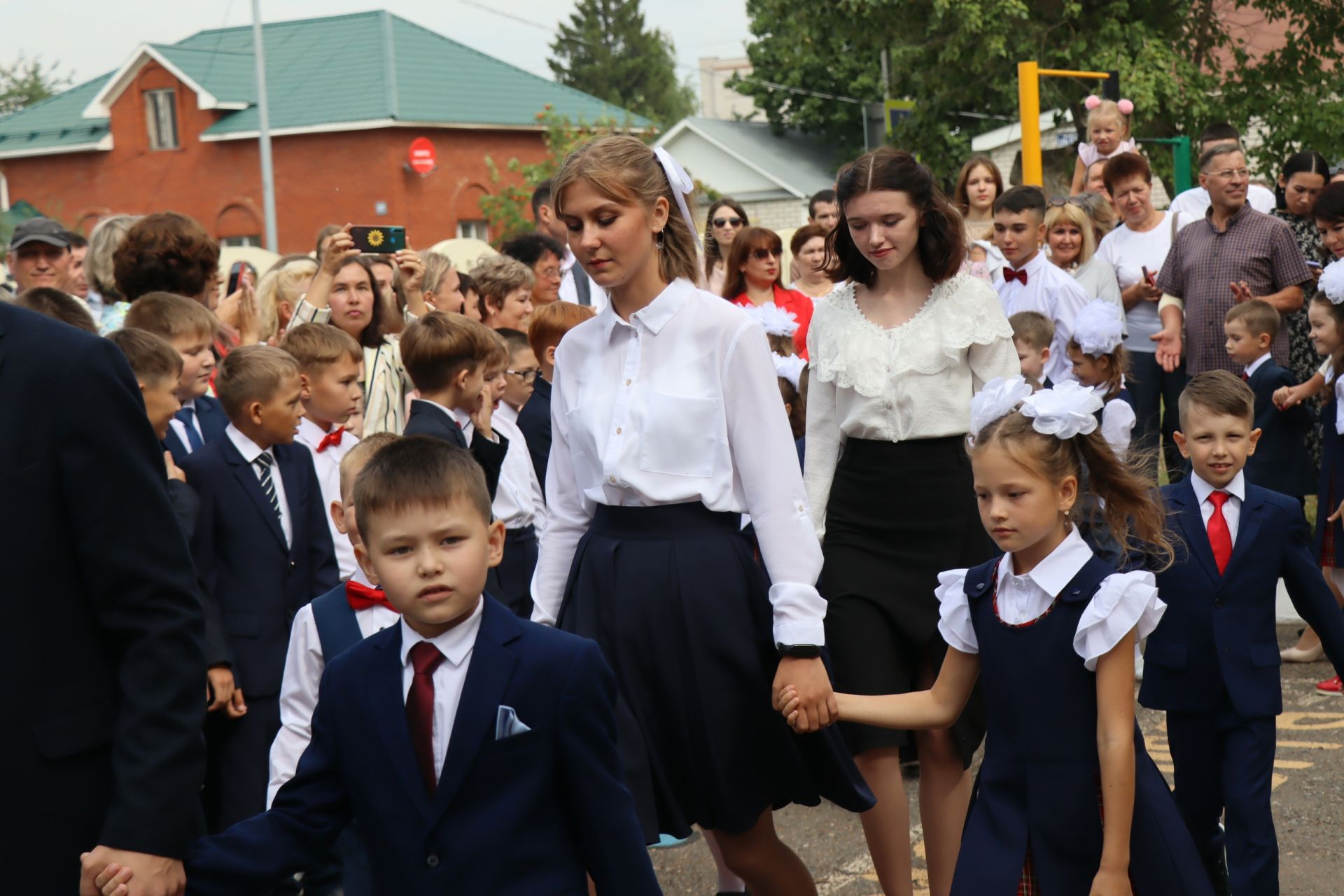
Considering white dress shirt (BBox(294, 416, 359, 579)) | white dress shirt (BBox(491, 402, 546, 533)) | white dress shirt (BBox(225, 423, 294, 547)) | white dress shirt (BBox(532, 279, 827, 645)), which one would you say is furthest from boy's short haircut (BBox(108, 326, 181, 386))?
white dress shirt (BBox(532, 279, 827, 645))

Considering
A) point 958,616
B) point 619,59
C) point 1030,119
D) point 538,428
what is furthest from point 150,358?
point 619,59

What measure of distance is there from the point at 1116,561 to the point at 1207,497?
0.37 m

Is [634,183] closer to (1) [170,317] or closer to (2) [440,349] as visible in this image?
(2) [440,349]

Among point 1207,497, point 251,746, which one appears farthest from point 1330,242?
point 251,746

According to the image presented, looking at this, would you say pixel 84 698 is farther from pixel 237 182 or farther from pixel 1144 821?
pixel 237 182

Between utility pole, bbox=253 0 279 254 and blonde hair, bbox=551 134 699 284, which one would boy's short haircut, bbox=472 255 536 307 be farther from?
utility pole, bbox=253 0 279 254

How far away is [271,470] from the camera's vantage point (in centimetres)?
496

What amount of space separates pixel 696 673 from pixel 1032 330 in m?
3.95

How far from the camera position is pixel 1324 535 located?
7395mm

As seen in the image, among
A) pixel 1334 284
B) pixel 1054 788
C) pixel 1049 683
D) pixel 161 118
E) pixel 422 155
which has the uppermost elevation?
pixel 161 118

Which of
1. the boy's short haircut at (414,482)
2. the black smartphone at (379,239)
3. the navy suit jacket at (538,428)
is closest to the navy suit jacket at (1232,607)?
the boy's short haircut at (414,482)

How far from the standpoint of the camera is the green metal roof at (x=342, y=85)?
136 feet

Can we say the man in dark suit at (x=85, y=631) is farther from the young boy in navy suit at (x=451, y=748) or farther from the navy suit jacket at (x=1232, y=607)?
the navy suit jacket at (x=1232, y=607)

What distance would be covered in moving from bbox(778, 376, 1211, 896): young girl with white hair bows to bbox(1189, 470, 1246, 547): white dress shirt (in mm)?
1012
